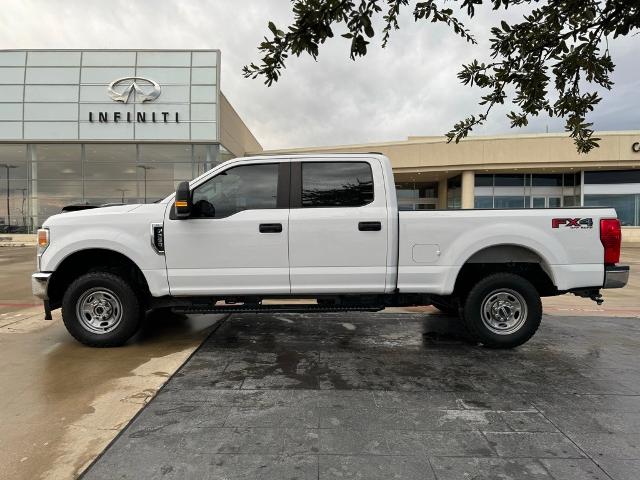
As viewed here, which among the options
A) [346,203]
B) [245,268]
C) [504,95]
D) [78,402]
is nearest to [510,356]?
[346,203]

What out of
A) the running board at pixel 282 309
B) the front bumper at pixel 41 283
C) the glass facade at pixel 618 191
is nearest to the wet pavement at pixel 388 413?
the running board at pixel 282 309

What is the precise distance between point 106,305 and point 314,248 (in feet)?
8.11

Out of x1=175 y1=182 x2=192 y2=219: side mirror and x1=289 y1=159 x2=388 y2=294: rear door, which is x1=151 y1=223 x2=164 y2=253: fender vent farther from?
x1=289 y1=159 x2=388 y2=294: rear door

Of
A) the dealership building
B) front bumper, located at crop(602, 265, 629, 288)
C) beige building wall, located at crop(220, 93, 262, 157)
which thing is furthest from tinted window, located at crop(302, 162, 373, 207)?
beige building wall, located at crop(220, 93, 262, 157)

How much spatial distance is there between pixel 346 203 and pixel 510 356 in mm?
2472

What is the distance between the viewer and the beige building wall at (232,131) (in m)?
24.6

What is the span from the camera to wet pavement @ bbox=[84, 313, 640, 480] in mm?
2545

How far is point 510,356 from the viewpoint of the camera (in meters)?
4.61

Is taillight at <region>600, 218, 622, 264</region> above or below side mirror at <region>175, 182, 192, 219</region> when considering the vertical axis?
below

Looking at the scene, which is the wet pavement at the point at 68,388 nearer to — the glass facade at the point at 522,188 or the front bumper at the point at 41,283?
the front bumper at the point at 41,283

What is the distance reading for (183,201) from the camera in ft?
14.2

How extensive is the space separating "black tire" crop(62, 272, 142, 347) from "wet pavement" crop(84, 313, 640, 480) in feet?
2.90

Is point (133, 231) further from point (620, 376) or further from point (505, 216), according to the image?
point (620, 376)

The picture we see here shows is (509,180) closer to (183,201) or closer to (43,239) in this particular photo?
(183,201)
